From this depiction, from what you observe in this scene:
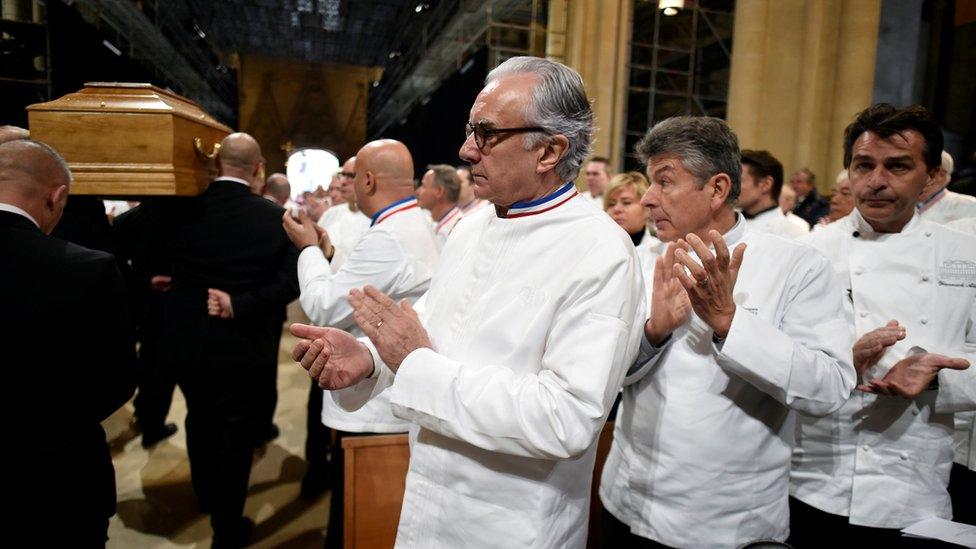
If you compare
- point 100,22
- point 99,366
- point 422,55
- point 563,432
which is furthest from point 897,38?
point 422,55

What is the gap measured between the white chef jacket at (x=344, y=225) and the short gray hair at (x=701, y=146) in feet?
9.83

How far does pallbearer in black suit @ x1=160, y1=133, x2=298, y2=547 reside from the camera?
2.96 metres

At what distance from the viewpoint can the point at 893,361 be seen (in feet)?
6.05

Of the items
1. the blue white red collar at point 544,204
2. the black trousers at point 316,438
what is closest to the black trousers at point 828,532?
the blue white red collar at point 544,204

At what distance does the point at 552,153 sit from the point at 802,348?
0.83m

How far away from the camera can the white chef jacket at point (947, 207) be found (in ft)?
10.0

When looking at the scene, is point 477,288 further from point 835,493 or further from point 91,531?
point 91,531

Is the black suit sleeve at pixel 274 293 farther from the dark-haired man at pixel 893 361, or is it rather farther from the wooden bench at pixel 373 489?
the dark-haired man at pixel 893 361

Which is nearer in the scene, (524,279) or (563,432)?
(563,432)

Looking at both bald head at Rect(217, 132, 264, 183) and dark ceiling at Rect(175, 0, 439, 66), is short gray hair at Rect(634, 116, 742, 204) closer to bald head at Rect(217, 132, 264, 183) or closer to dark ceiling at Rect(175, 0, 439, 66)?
bald head at Rect(217, 132, 264, 183)

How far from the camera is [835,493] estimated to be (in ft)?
6.25

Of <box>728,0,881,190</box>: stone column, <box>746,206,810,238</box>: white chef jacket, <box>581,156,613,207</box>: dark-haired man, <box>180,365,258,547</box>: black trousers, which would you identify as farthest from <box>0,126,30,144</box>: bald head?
<box>728,0,881,190</box>: stone column

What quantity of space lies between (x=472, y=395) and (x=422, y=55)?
Result: 54.8ft

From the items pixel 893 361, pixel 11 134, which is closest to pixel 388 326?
pixel 893 361
